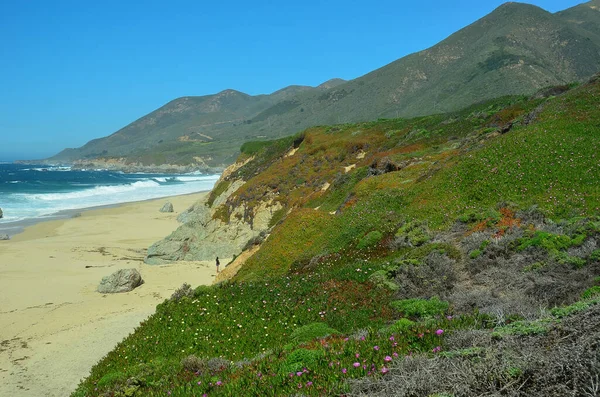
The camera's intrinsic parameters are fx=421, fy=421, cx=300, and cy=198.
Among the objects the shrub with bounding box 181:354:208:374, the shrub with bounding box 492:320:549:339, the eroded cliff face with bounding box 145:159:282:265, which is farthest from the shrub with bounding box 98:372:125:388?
the eroded cliff face with bounding box 145:159:282:265

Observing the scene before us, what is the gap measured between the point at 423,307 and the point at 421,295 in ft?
6.21

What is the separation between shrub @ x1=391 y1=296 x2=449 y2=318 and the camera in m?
10.0

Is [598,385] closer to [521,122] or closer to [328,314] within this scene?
[328,314]

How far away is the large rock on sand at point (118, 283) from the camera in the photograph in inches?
1176

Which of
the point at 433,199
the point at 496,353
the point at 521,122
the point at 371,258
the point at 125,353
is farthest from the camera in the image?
the point at 521,122

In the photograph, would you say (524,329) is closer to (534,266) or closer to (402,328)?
(402,328)

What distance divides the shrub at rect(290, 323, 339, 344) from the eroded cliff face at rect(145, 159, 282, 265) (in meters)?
27.3

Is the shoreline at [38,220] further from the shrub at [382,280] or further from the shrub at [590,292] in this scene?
the shrub at [590,292]

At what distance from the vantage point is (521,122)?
2650cm

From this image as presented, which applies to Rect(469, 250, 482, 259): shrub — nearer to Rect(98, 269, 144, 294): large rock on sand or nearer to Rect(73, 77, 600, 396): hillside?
Rect(73, 77, 600, 396): hillside

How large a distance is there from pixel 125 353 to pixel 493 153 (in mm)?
18771

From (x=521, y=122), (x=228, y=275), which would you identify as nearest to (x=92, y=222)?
(x=228, y=275)

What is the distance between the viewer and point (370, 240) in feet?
60.4

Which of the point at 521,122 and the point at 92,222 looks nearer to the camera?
the point at 521,122
